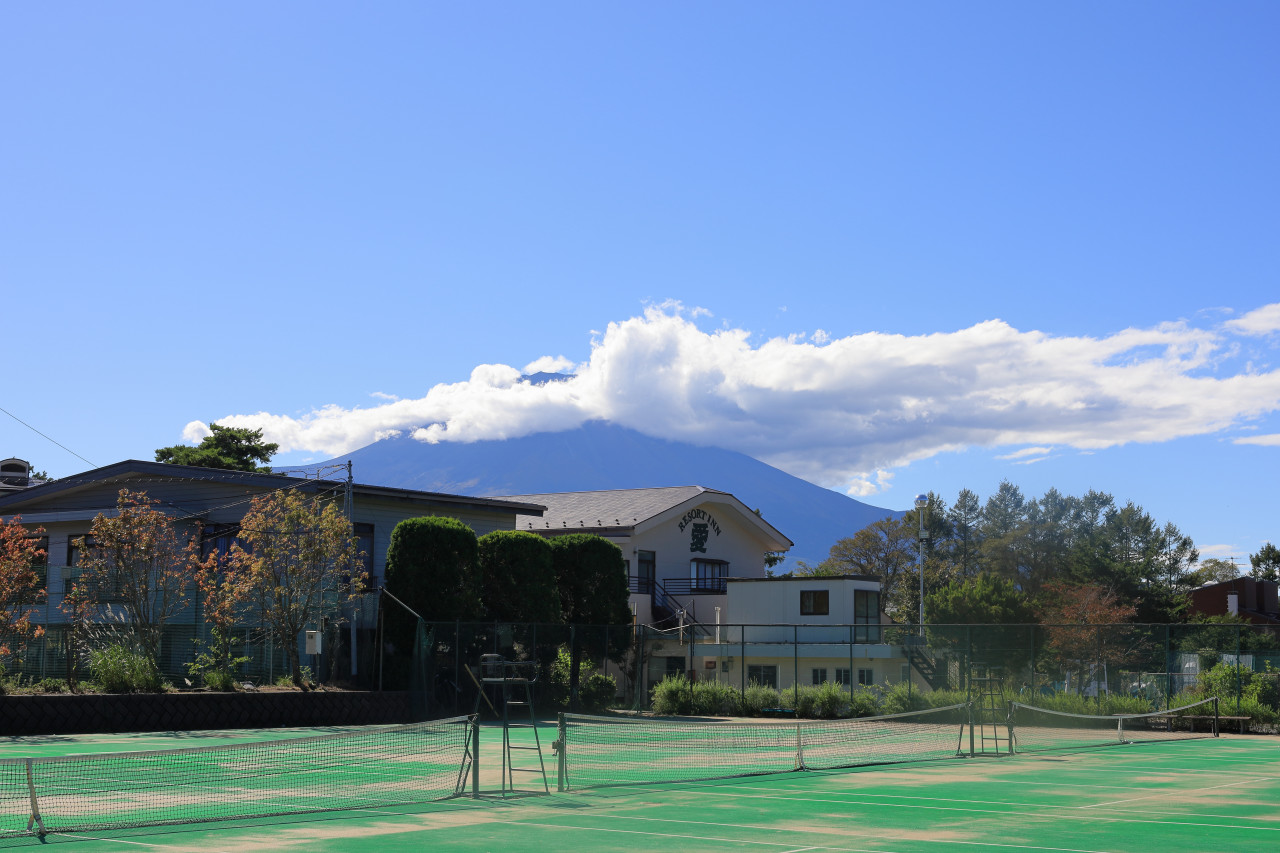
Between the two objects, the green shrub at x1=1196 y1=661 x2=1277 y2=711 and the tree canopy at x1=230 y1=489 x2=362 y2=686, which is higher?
the tree canopy at x1=230 y1=489 x2=362 y2=686

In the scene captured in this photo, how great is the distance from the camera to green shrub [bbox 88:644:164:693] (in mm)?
29750

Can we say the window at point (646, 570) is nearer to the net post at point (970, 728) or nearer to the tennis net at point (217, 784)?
the net post at point (970, 728)

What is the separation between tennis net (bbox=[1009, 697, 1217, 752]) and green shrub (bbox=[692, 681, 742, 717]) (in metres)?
8.43

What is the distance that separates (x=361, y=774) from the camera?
19312 millimetres

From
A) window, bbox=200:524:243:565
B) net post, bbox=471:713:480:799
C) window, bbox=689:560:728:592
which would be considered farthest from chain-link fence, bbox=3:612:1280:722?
net post, bbox=471:713:480:799

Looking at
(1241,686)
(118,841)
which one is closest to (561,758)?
(118,841)

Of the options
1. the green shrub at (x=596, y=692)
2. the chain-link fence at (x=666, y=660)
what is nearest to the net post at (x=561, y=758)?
the chain-link fence at (x=666, y=660)

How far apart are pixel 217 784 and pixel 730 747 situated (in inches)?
457

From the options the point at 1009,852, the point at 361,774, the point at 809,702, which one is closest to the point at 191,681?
the point at 361,774

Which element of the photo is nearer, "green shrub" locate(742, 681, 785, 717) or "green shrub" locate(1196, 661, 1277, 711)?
"green shrub" locate(1196, 661, 1277, 711)

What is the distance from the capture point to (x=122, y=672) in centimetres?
2983

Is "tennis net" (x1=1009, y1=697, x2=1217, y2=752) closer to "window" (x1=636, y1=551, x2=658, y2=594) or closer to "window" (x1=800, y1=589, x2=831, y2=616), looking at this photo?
"window" (x1=800, y1=589, x2=831, y2=616)

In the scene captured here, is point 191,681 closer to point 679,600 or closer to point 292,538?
point 292,538

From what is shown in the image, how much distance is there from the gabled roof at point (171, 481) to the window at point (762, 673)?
36.1 ft
